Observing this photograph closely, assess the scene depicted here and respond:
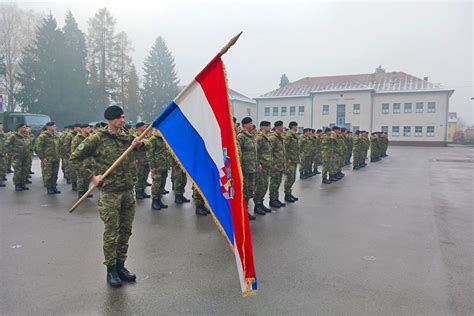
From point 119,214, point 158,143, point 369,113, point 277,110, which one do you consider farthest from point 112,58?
point 119,214

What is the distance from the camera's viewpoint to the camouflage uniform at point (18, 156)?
9633 mm

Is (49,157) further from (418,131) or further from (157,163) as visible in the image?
(418,131)

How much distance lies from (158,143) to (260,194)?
2701mm

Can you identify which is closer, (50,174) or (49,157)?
(50,174)

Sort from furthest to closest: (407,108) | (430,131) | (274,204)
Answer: (407,108) → (430,131) → (274,204)

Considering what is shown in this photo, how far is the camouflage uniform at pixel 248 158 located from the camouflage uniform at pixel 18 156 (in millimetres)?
6753

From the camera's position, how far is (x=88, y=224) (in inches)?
248

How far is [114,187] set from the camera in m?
3.84

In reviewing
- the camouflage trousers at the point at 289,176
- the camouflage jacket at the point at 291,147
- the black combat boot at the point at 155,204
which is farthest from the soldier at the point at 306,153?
the black combat boot at the point at 155,204

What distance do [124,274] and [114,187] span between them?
3.40 ft

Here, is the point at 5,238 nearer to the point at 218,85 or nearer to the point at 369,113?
Answer: the point at 218,85

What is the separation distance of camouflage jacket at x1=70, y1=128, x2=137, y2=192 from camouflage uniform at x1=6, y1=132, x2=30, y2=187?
23.7 ft

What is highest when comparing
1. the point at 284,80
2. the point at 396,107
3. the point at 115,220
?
the point at 284,80

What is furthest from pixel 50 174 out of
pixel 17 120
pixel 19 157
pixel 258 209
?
pixel 17 120
